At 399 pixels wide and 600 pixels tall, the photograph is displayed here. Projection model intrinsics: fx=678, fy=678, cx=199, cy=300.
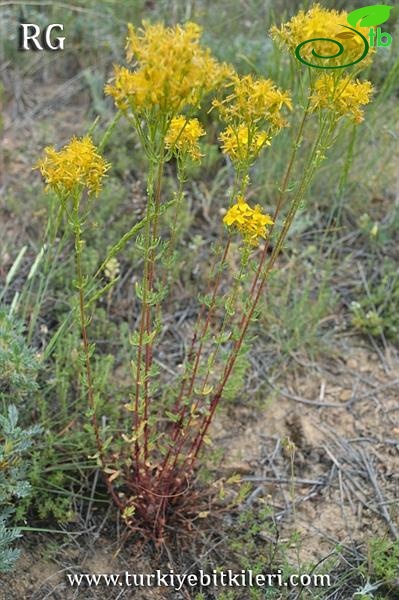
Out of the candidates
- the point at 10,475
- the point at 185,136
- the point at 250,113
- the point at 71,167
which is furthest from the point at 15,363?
the point at 250,113

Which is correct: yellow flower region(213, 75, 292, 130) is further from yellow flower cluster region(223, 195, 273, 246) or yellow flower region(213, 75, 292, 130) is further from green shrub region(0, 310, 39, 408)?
green shrub region(0, 310, 39, 408)

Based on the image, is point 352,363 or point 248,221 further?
point 352,363

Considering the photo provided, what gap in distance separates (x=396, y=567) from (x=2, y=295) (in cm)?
151

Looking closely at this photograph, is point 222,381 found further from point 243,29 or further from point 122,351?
point 243,29

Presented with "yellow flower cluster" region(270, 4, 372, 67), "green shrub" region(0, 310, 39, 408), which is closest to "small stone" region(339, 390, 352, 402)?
"green shrub" region(0, 310, 39, 408)

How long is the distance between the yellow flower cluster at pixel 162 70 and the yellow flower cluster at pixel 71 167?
0.62ft

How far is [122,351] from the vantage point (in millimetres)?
2426

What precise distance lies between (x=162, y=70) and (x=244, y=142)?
0.34 m

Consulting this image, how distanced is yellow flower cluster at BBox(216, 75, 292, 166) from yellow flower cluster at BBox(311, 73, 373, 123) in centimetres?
7

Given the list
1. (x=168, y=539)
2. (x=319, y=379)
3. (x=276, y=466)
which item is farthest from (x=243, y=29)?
(x=168, y=539)

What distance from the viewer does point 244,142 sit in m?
1.52

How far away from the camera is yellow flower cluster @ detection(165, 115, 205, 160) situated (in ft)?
4.96

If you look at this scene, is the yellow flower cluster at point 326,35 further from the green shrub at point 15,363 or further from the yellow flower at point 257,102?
the green shrub at point 15,363

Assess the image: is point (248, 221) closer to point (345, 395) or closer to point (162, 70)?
point (162, 70)
